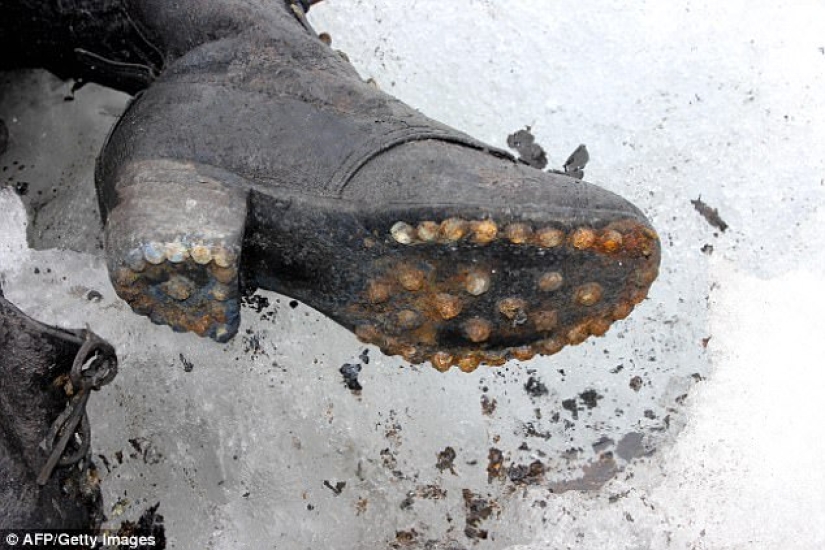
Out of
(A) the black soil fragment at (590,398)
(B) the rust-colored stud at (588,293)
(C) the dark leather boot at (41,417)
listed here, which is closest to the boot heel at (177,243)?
(C) the dark leather boot at (41,417)

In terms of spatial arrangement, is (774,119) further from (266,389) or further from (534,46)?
(266,389)

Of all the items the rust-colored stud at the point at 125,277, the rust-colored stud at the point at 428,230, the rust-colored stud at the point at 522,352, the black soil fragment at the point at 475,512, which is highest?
the rust-colored stud at the point at 428,230

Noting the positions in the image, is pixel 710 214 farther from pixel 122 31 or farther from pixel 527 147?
pixel 122 31

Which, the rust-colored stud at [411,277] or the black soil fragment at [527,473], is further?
the black soil fragment at [527,473]

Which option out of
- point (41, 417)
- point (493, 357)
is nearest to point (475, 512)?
point (493, 357)

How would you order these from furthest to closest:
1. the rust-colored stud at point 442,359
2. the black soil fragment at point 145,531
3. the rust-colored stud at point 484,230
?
the black soil fragment at point 145,531 → the rust-colored stud at point 442,359 → the rust-colored stud at point 484,230

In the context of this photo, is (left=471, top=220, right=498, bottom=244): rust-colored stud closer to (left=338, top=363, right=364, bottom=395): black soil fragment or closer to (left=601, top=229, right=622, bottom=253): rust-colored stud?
(left=601, top=229, right=622, bottom=253): rust-colored stud

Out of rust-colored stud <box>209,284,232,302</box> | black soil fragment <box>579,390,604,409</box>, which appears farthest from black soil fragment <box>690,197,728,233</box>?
rust-colored stud <box>209,284,232,302</box>

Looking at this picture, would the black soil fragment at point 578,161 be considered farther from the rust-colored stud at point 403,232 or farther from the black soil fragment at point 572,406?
the rust-colored stud at point 403,232
